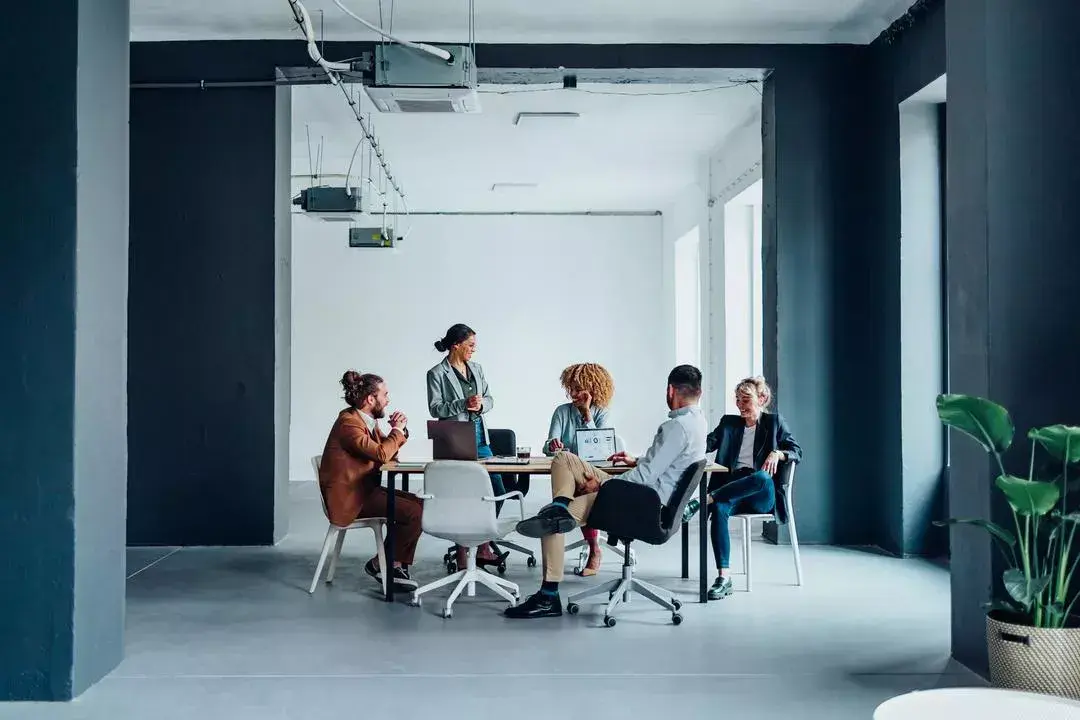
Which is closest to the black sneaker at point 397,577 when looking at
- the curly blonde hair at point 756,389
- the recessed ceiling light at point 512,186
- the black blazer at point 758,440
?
the black blazer at point 758,440

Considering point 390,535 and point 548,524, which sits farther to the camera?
point 390,535

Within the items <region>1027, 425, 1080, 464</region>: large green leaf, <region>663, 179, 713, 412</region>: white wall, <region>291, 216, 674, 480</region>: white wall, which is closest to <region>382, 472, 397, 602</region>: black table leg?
<region>1027, 425, 1080, 464</region>: large green leaf

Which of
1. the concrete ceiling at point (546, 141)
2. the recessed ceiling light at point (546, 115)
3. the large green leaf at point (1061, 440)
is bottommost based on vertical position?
the large green leaf at point (1061, 440)

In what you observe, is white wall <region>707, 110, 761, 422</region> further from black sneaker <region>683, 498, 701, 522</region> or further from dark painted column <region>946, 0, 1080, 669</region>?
dark painted column <region>946, 0, 1080, 669</region>

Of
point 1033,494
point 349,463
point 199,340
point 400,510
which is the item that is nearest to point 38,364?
point 349,463

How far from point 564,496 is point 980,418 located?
2.18m

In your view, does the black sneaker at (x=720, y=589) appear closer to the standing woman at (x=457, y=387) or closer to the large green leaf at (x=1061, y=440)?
the standing woman at (x=457, y=387)

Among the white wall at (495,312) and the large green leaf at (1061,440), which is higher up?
the white wall at (495,312)

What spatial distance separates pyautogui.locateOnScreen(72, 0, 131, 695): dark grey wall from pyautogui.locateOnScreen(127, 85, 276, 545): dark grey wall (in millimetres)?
2879

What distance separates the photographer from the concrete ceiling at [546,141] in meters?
8.59

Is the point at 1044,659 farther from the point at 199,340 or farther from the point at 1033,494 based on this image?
the point at 199,340

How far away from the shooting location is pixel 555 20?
6.88 meters

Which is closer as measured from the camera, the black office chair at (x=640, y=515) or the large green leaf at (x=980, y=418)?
the large green leaf at (x=980, y=418)

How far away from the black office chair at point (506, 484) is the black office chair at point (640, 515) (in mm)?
1081
